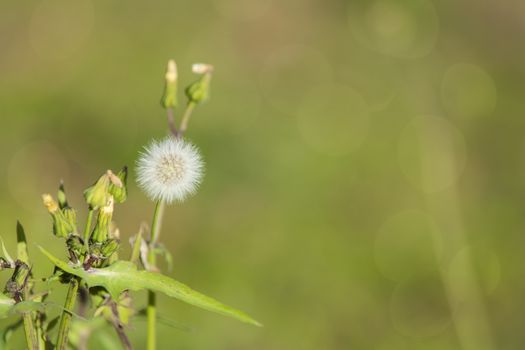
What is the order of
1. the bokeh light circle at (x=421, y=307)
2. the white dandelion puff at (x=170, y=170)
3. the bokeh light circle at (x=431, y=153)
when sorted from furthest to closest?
the bokeh light circle at (x=431, y=153)
the bokeh light circle at (x=421, y=307)
the white dandelion puff at (x=170, y=170)

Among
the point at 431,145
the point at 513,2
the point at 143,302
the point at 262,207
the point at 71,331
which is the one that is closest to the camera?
the point at 71,331

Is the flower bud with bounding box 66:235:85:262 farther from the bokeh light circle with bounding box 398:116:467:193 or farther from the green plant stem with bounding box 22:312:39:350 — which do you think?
the bokeh light circle with bounding box 398:116:467:193

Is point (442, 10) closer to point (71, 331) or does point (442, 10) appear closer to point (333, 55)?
point (333, 55)

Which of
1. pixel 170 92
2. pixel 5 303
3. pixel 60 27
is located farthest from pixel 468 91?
pixel 5 303

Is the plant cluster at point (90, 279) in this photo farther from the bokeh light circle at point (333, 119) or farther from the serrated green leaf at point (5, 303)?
the bokeh light circle at point (333, 119)

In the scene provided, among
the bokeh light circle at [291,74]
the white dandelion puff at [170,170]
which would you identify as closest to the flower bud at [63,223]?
the white dandelion puff at [170,170]

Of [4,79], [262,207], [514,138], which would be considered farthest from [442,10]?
[4,79]
